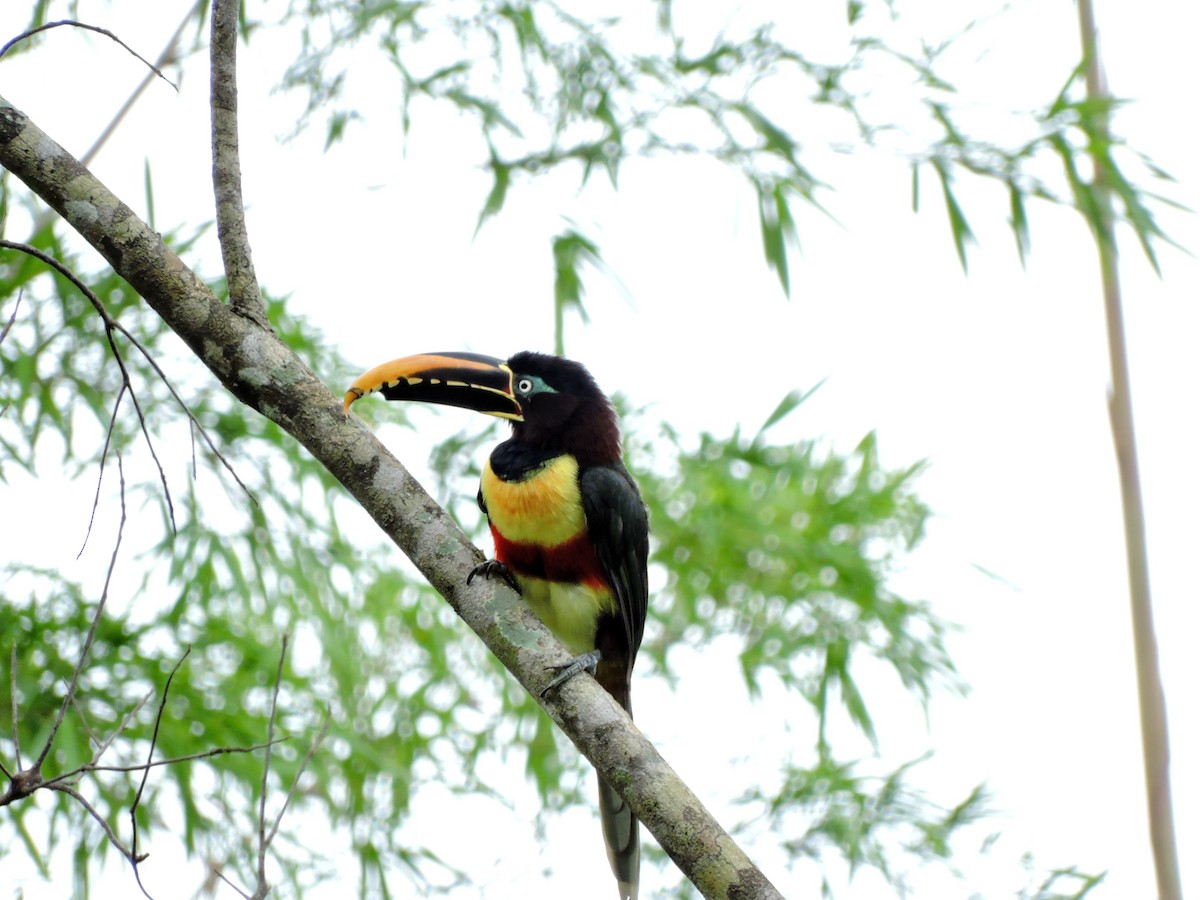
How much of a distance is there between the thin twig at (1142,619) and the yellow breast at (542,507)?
1.14 metres

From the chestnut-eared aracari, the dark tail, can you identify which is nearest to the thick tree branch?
the chestnut-eared aracari

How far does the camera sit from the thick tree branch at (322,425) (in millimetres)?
2090

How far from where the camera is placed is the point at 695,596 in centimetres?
444

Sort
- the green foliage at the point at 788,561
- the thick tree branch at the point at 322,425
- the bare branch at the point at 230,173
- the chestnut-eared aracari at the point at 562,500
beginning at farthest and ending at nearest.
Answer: the green foliage at the point at 788,561
the chestnut-eared aracari at the point at 562,500
the bare branch at the point at 230,173
the thick tree branch at the point at 322,425

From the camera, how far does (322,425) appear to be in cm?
222

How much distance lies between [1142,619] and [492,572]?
114 centimetres

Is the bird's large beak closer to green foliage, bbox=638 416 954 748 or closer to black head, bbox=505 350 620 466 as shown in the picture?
black head, bbox=505 350 620 466

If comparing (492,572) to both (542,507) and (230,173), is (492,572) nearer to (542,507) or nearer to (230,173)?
(542,507)

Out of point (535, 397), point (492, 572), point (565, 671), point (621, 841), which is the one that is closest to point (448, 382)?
point (535, 397)

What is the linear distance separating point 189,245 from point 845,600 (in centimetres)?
237

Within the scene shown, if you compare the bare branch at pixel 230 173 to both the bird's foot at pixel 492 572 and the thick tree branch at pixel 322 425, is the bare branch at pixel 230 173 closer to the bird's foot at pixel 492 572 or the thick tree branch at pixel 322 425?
the thick tree branch at pixel 322 425

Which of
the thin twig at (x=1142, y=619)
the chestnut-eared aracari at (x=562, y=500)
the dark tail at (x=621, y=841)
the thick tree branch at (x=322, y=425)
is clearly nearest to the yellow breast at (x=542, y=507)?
the chestnut-eared aracari at (x=562, y=500)

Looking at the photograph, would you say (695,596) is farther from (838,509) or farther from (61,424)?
(61,424)

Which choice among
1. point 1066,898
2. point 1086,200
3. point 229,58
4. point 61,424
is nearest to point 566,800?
point 1066,898
